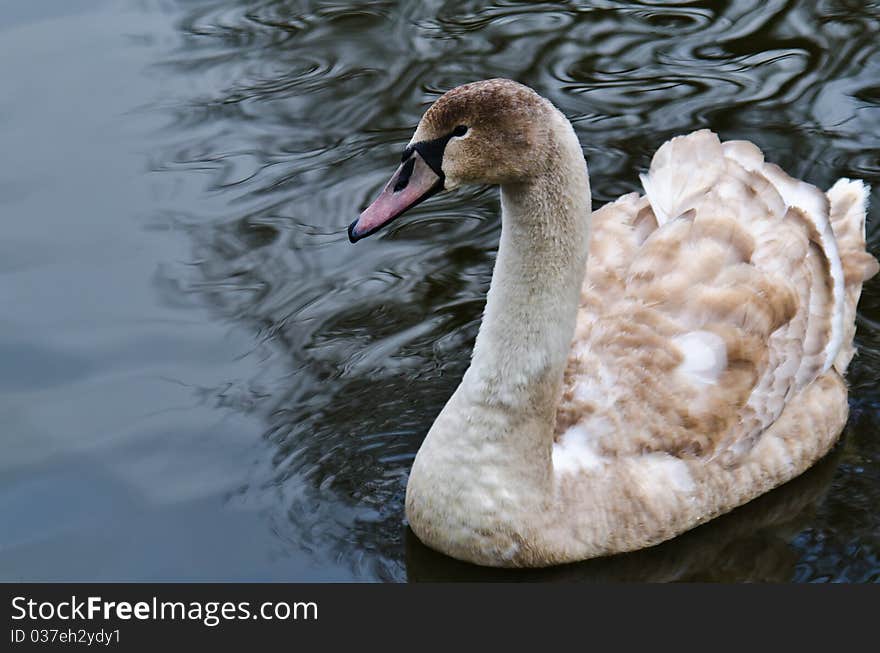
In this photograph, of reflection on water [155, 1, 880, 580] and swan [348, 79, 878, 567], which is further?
reflection on water [155, 1, 880, 580]

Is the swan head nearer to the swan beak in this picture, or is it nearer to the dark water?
the swan beak

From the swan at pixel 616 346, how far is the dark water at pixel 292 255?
9.3 inches

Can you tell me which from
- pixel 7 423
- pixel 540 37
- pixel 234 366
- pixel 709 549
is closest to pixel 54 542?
pixel 7 423

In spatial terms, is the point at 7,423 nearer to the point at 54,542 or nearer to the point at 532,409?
the point at 54,542

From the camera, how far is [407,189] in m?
6.41

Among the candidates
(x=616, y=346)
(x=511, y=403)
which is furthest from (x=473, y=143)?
(x=616, y=346)

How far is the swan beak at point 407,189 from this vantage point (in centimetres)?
635

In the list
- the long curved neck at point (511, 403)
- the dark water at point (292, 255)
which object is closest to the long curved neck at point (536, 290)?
the long curved neck at point (511, 403)

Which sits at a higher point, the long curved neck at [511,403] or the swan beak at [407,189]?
the swan beak at [407,189]

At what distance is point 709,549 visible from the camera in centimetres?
736

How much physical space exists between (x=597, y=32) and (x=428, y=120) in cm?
571

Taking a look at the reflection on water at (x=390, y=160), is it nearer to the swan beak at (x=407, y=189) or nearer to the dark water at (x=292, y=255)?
the dark water at (x=292, y=255)

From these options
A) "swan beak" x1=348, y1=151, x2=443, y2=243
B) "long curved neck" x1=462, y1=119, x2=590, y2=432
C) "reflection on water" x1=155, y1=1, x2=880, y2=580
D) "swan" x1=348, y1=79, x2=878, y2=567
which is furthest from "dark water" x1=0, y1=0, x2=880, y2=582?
"swan beak" x1=348, y1=151, x2=443, y2=243

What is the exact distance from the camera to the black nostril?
640cm
